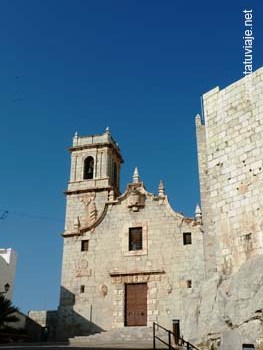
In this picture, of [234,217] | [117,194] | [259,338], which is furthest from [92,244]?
[259,338]

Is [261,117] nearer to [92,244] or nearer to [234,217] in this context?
[234,217]

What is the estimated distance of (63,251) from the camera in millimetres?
24172

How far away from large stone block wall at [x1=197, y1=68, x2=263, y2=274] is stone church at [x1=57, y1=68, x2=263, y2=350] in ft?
0.10

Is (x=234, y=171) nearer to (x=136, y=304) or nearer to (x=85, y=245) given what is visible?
(x=136, y=304)

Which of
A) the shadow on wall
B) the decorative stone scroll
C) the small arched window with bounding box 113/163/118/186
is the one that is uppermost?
the small arched window with bounding box 113/163/118/186

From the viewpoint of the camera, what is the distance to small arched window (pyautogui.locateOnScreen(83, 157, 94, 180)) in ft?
88.8

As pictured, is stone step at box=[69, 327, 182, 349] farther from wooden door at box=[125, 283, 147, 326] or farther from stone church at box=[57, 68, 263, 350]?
stone church at box=[57, 68, 263, 350]

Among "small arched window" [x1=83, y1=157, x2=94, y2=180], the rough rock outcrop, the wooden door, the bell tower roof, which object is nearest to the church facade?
the wooden door

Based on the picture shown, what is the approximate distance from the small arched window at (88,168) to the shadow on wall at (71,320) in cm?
715

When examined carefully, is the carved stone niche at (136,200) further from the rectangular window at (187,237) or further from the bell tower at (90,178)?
the rectangular window at (187,237)

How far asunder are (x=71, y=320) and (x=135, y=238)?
208 inches

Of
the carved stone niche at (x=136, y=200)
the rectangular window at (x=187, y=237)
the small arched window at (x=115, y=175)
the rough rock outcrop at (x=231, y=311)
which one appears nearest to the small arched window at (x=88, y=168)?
the small arched window at (x=115, y=175)

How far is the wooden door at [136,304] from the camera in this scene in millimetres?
21766

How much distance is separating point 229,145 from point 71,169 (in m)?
15.4
